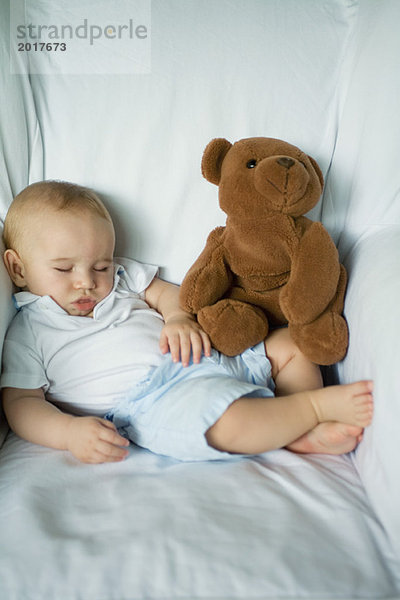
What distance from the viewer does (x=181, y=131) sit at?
1.08 m

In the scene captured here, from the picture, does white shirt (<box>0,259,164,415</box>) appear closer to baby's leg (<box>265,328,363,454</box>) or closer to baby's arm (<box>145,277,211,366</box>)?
baby's arm (<box>145,277,211,366</box>)

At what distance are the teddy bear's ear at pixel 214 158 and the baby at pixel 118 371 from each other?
23cm

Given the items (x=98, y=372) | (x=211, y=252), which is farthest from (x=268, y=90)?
(x=98, y=372)

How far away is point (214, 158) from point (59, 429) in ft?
1.73

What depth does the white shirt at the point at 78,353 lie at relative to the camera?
0.92 meters

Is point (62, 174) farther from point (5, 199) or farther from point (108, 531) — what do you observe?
point (108, 531)

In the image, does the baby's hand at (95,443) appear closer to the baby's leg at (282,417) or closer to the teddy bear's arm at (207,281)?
the baby's leg at (282,417)

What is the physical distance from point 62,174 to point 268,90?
455 mm

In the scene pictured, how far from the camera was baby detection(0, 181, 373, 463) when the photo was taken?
797 mm

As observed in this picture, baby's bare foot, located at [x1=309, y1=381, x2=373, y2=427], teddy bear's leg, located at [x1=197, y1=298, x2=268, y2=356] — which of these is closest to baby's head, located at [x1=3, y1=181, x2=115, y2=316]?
teddy bear's leg, located at [x1=197, y1=298, x2=268, y2=356]

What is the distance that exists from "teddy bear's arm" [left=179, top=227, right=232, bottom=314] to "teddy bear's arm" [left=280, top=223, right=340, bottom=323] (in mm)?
131

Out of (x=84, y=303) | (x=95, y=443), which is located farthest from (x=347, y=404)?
(x=84, y=303)

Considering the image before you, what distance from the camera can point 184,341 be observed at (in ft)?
2.94

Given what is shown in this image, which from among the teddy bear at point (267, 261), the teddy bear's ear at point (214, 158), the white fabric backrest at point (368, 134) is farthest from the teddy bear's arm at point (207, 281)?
the white fabric backrest at point (368, 134)
